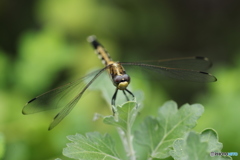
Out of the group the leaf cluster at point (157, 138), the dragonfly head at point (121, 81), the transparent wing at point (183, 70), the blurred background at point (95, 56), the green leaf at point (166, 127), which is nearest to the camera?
the leaf cluster at point (157, 138)

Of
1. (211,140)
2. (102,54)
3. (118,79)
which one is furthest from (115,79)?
(102,54)

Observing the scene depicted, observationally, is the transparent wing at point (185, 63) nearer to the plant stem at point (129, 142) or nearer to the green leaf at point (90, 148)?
the plant stem at point (129, 142)

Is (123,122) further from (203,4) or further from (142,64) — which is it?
(203,4)

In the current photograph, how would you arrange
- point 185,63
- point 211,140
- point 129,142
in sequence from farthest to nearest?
point 185,63
point 129,142
point 211,140

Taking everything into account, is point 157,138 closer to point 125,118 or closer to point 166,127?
point 166,127

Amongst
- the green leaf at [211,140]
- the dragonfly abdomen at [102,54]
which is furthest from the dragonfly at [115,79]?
the green leaf at [211,140]

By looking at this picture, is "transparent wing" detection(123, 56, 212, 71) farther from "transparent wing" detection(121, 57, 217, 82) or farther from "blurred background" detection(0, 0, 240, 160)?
"blurred background" detection(0, 0, 240, 160)

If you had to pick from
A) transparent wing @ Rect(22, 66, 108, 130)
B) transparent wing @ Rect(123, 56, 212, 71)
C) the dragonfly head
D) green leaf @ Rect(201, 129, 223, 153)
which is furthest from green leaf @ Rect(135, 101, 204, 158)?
transparent wing @ Rect(123, 56, 212, 71)
